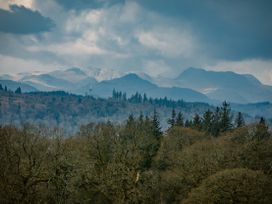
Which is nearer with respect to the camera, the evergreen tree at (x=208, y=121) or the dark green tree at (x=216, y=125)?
the dark green tree at (x=216, y=125)

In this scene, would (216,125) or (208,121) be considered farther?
(208,121)

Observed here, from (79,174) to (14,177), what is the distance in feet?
33.3

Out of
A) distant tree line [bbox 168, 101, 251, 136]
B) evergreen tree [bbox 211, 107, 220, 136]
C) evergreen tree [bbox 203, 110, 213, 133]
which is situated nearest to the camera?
distant tree line [bbox 168, 101, 251, 136]

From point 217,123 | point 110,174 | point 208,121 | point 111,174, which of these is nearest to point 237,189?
point 111,174

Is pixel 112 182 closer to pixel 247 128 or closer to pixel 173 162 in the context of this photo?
pixel 173 162

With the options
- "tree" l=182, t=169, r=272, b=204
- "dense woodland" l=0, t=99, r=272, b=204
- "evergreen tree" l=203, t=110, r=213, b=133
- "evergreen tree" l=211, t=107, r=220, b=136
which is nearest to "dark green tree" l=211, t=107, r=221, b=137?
"evergreen tree" l=211, t=107, r=220, b=136

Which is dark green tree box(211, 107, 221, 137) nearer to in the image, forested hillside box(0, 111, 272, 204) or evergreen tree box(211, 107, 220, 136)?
evergreen tree box(211, 107, 220, 136)

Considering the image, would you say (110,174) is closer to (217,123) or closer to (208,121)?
(217,123)

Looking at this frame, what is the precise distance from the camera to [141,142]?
348ft

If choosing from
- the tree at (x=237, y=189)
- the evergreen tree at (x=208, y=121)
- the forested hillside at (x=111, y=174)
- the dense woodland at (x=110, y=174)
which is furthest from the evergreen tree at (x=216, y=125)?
the tree at (x=237, y=189)

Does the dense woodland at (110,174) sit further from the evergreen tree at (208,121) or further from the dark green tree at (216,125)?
the evergreen tree at (208,121)

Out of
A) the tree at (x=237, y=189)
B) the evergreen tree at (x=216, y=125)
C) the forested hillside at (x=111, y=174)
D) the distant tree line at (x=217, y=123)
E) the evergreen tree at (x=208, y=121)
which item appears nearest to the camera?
the tree at (x=237, y=189)

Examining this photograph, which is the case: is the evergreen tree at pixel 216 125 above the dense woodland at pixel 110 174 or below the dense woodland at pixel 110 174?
above

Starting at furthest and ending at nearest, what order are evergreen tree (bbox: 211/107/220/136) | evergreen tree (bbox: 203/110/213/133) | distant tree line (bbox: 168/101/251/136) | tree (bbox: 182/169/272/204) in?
evergreen tree (bbox: 203/110/213/133) < evergreen tree (bbox: 211/107/220/136) < distant tree line (bbox: 168/101/251/136) < tree (bbox: 182/169/272/204)
